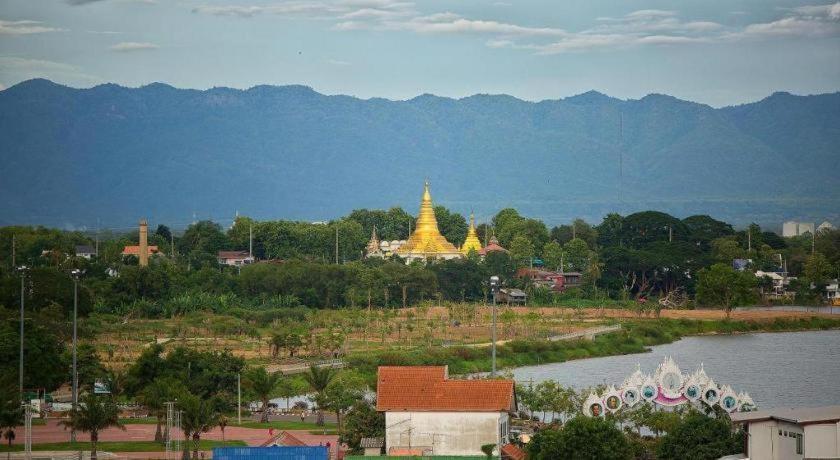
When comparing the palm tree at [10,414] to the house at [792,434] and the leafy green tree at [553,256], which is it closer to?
the house at [792,434]

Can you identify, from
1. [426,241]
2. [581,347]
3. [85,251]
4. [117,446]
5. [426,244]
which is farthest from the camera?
Result: [85,251]

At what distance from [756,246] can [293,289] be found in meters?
35.7

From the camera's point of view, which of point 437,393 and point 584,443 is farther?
point 437,393

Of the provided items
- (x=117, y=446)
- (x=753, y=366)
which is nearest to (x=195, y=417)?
(x=117, y=446)

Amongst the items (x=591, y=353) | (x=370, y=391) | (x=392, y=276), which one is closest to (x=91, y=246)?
(x=392, y=276)

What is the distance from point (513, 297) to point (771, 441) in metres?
52.6

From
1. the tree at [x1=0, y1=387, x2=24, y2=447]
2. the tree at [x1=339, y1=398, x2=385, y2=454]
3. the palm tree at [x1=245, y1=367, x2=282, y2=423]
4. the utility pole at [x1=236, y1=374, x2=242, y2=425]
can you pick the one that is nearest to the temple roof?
the palm tree at [x1=245, y1=367, x2=282, y2=423]

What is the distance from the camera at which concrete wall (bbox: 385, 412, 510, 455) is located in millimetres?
30453

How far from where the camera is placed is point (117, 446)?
113ft

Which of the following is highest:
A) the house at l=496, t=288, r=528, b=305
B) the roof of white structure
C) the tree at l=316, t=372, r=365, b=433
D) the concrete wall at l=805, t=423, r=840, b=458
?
the house at l=496, t=288, r=528, b=305

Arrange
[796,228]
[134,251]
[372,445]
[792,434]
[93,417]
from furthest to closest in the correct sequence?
[796,228], [134,251], [93,417], [372,445], [792,434]

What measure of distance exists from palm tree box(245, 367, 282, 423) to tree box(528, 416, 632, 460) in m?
11.6

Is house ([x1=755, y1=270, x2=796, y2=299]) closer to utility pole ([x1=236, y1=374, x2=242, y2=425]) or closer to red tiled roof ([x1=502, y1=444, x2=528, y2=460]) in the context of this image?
utility pole ([x1=236, y1=374, x2=242, y2=425])

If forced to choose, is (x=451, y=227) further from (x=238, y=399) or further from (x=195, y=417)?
(x=195, y=417)
